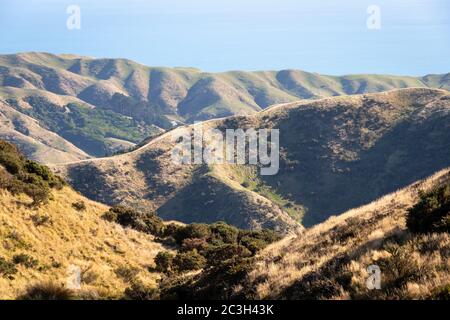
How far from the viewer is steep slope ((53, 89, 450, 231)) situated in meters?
146

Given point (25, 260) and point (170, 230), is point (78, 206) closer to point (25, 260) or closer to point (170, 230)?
point (170, 230)

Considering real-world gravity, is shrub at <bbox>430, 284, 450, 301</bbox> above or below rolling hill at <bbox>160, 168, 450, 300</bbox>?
above

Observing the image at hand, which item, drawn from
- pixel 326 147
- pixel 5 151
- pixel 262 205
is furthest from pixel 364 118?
pixel 5 151

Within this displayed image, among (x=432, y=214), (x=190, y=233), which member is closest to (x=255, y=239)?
(x=190, y=233)

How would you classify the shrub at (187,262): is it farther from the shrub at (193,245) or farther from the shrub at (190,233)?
the shrub at (190,233)

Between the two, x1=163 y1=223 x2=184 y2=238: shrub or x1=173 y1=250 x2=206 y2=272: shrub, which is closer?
x1=173 y1=250 x2=206 y2=272: shrub

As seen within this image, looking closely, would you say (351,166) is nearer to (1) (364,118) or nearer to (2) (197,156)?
(1) (364,118)

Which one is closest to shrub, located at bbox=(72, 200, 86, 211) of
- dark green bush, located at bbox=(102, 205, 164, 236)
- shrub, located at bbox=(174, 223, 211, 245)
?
dark green bush, located at bbox=(102, 205, 164, 236)

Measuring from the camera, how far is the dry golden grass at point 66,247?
1891 cm

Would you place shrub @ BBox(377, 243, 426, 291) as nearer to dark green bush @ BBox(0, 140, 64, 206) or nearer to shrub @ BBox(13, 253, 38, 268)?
shrub @ BBox(13, 253, 38, 268)

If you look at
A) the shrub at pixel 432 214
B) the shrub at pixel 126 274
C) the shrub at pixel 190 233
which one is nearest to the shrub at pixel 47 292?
the shrub at pixel 126 274

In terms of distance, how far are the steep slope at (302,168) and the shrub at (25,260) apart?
11240cm

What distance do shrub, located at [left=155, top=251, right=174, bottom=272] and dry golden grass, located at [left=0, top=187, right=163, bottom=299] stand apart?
53 cm
